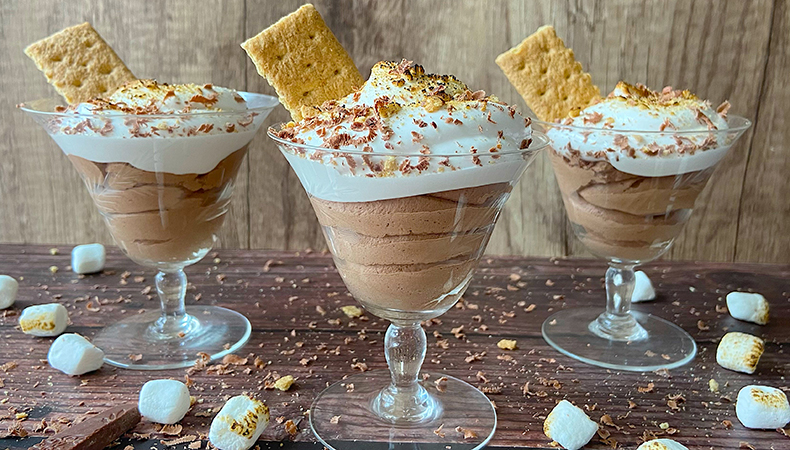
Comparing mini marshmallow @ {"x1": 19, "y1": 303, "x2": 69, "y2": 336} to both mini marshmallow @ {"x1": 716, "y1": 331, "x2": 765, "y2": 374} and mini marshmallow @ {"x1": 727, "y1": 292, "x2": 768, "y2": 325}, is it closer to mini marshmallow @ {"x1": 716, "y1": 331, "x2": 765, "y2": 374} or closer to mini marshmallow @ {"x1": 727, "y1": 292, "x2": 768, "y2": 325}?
mini marshmallow @ {"x1": 716, "y1": 331, "x2": 765, "y2": 374}

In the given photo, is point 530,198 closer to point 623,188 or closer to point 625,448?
point 623,188

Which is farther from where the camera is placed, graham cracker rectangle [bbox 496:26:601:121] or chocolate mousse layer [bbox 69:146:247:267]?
graham cracker rectangle [bbox 496:26:601:121]

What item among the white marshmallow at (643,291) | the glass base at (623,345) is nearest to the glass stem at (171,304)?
the glass base at (623,345)

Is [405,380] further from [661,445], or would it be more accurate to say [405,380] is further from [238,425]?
[661,445]

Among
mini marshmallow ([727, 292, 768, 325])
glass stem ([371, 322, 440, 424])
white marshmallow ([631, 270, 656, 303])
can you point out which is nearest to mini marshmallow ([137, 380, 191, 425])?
glass stem ([371, 322, 440, 424])

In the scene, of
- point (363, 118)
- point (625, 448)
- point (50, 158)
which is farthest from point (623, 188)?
point (50, 158)

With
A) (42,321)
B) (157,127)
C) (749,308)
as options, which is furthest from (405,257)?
(749,308)
